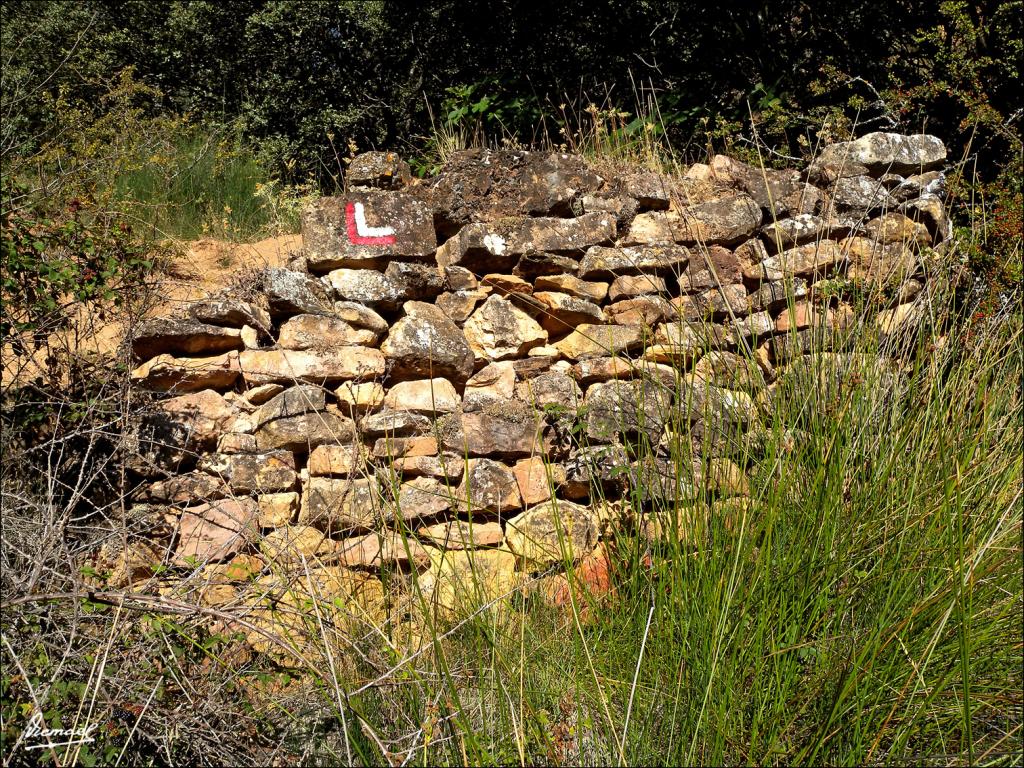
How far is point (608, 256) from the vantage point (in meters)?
3.99

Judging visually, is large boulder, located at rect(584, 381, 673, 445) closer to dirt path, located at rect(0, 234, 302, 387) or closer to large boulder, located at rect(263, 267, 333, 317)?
large boulder, located at rect(263, 267, 333, 317)

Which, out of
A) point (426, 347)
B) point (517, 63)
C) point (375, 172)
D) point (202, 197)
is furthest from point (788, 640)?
point (517, 63)

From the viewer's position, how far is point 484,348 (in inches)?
150

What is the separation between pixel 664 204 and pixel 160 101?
6.03 metres

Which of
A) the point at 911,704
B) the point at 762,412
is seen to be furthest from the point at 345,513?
the point at 911,704

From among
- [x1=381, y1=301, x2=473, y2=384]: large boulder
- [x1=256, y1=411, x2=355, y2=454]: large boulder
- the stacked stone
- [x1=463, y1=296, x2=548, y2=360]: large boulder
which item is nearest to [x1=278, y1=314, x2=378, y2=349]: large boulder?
the stacked stone

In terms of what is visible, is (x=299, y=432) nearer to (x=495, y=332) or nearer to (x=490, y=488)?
(x=490, y=488)

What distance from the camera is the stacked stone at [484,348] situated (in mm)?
3322

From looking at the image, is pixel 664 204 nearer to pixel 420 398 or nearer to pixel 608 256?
pixel 608 256

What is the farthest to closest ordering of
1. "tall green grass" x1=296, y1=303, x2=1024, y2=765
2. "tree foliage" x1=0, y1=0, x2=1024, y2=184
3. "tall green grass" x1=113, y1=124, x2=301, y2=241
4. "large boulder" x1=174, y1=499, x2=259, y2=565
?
"tree foliage" x1=0, y1=0, x2=1024, y2=184, "tall green grass" x1=113, y1=124, x2=301, y2=241, "large boulder" x1=174, y1=499, x2=259, y2=565, "tall green grass" x1=296, y1=303, x2=1024, y2=765

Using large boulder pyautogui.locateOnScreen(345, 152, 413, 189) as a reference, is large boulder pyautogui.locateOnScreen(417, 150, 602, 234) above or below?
below

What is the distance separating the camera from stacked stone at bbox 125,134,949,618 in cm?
332

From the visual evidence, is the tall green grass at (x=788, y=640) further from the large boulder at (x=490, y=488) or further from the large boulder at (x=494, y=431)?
the large boulder at (x=494, y=431)

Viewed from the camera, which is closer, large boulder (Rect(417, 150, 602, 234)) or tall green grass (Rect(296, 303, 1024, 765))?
tall green grass (Rect(296, 303, 1024, 765))
